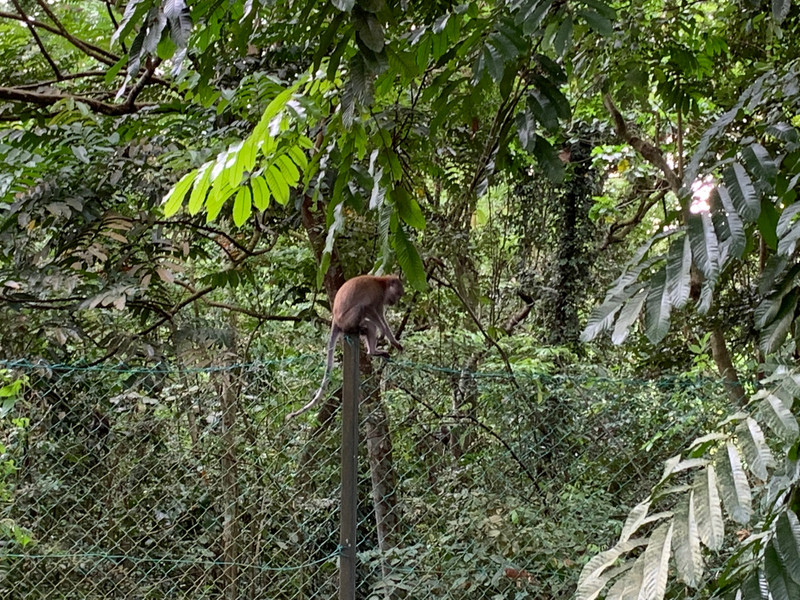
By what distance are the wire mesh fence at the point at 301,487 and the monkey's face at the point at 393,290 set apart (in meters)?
1.00

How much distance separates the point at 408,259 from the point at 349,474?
3.11 feet

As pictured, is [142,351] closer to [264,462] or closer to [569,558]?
[264,462]

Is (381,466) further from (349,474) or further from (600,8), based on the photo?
(600,8)

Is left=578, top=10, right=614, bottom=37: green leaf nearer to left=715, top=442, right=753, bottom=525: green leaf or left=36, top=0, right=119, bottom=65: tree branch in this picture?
left=715, top=442, right=753, bottom=525: green leaf

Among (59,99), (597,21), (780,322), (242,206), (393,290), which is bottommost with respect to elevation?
(780,322)

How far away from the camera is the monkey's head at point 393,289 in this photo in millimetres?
5200

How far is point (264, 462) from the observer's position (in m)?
4.13

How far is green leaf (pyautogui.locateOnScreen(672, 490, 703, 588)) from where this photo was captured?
5.33ft

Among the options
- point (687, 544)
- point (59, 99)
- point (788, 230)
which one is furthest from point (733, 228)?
point (59, 99)

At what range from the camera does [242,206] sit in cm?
251

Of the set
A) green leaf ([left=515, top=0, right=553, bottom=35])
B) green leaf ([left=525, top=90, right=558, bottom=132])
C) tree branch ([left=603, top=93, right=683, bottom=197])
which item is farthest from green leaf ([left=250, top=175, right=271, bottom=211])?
tree branch ([left=603, top=93, right=683, bottom=197])

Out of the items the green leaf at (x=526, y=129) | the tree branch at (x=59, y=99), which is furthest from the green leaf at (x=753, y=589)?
the tree branch at (x=59, y=99)

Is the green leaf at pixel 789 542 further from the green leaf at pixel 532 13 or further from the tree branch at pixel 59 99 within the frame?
the tree branch at pixel 59 99

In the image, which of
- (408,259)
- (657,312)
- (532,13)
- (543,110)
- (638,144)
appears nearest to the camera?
(657,312)
